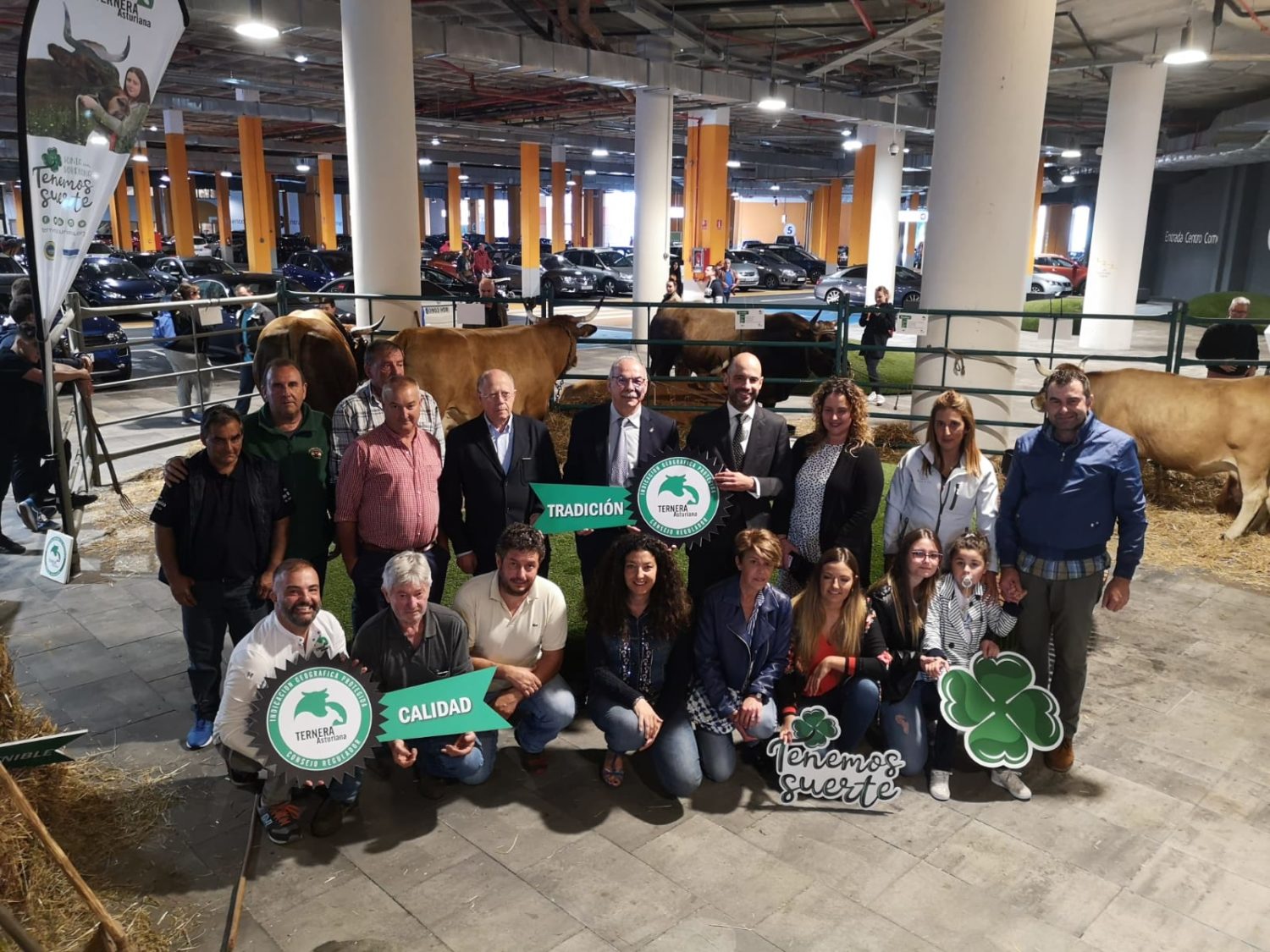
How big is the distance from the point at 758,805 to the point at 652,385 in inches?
267

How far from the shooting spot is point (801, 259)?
35625 millimetres

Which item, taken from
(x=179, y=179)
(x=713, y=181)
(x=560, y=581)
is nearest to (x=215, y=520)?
(x=560, y=581)

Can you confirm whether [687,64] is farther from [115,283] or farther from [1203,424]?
[1203,424]

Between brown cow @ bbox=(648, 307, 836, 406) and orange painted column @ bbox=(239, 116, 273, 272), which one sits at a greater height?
orange painted column @ bbox=(239, 116, 273, 272)

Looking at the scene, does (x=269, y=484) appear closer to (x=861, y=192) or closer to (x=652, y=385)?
(x=652, y=385)

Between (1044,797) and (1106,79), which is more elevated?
(1106,79)

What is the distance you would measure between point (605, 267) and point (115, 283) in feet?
45.2

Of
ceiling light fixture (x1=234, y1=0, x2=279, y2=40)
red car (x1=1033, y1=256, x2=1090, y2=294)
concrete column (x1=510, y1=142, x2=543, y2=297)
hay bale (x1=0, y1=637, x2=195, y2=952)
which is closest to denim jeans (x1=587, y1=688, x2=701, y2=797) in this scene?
hay bale (x1=0, y1=637, x2=195, y2=952)

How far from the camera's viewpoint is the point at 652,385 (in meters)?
10.4

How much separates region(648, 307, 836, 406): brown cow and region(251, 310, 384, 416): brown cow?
3.68 metres

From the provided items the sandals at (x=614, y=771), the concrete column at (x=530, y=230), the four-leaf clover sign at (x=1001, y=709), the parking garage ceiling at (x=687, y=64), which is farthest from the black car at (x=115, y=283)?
the four-leaf clover sign at (x=1001, y=709)

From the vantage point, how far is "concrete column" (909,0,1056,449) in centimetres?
816

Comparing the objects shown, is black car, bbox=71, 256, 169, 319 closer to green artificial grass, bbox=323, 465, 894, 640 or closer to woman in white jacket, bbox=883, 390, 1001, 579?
green artificial grass, bbox=323, 465, 894, 640

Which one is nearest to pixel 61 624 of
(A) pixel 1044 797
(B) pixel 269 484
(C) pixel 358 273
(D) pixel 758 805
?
(B) pixel 269 484
